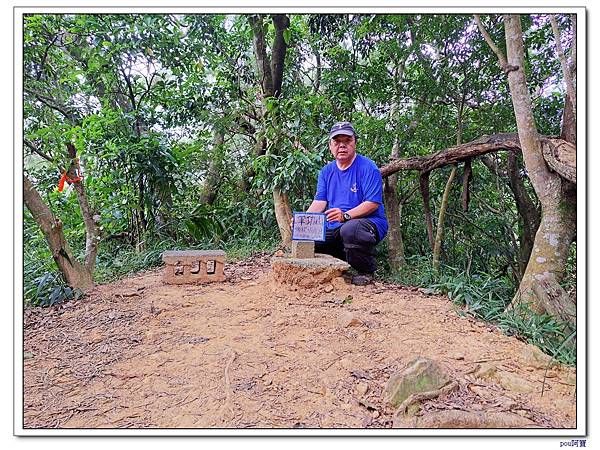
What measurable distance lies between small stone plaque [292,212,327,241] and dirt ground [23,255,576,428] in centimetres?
35

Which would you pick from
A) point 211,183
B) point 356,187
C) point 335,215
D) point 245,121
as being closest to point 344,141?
point 356,187

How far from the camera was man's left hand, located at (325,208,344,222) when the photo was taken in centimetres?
318

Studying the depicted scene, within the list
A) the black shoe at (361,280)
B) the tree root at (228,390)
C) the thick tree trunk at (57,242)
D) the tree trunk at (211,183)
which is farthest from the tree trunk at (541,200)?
the tree trunk at (211,183)

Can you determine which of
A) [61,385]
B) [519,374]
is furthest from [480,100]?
[61,385]

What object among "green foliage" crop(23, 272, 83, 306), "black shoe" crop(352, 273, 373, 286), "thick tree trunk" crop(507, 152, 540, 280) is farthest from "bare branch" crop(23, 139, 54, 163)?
"thick tree trunk" crop(507, 152, 540, 280)

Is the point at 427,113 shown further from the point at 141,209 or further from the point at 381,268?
the point at 141,209

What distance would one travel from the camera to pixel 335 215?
3.18 m

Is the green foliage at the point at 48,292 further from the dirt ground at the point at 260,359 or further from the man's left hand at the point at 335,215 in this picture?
the man's left hand at the point at 335,215

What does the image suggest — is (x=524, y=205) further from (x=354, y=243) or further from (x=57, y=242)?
(x=57, y=242)

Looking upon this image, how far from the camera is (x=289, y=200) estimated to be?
4582 millimetres

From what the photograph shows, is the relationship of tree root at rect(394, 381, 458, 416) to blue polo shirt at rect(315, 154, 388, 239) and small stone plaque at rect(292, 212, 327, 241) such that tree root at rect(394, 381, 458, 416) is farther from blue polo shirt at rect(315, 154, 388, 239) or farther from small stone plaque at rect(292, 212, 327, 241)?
blue polo shirt at rect(315, 154, 388, 239)

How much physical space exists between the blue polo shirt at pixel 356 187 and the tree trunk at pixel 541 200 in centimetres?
100

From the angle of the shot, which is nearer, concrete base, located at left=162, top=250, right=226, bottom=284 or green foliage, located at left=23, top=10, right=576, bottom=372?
concrete base, located at left=162, top=250, right=226, bottom=284
